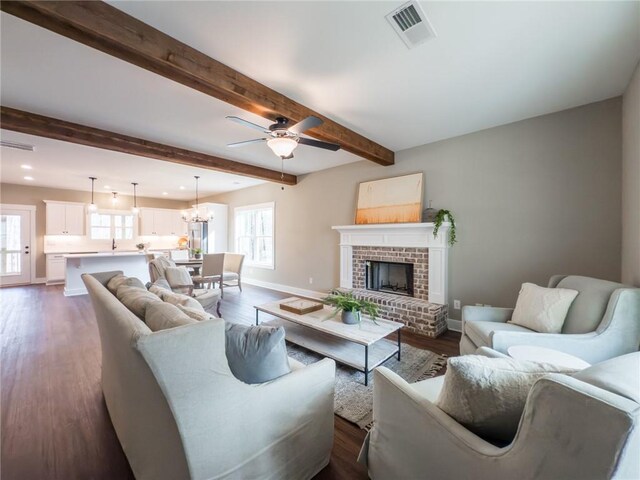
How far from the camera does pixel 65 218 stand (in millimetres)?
7242

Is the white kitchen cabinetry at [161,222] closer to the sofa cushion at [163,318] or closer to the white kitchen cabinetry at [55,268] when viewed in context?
the white kitchen cabinetry at [55,268]

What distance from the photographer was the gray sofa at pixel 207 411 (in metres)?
1.00

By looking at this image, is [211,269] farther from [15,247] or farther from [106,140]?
[15,247]

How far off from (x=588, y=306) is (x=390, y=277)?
2618 millimetres

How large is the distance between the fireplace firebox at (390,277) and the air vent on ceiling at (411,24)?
3047 millimetres

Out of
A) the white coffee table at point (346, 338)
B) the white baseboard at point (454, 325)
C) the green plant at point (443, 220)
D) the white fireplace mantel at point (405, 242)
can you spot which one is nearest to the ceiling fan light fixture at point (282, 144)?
the white coffee table at point (346, 338)

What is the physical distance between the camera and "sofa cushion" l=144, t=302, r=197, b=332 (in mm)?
1176

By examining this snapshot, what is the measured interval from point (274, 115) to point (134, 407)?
2532 millimetres

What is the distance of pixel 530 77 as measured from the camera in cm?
233

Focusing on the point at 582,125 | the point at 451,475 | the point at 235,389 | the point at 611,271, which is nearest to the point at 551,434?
the point at 451,475

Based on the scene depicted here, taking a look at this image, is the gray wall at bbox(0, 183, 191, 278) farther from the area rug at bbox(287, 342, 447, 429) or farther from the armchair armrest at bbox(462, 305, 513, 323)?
the armchair armrest at bbox(462, 305, 513, 323)

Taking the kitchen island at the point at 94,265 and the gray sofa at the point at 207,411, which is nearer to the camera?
the gray sofa at the point at 207,411

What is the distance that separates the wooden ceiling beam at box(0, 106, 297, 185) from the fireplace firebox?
2974 millimetres

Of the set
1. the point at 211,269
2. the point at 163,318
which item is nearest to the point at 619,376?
the point at 163,318
